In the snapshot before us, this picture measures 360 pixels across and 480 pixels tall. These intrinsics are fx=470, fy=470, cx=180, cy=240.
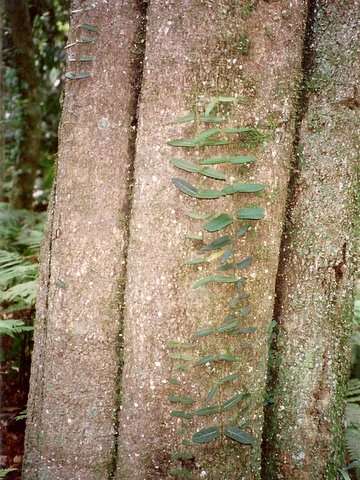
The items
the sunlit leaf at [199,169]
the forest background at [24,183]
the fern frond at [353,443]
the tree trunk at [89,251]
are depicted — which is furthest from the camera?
the forest background at [24,183]

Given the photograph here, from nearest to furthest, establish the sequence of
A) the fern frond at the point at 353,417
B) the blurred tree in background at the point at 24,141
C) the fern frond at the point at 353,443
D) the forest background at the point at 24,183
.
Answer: the fern frond at the point at 353,443 → the fern frond at the point at 353,417 → the forest background at the point at 24,183 → the blurred tree in background at the point at 24,141

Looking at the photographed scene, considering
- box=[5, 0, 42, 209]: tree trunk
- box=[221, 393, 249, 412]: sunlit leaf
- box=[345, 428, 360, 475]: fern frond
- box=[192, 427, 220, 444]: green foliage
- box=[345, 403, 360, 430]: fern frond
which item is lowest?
box=[345, 428, 360, 475]: fern frond

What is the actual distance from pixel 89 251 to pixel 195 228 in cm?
38

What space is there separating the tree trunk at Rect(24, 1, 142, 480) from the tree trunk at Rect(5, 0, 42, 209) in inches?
129

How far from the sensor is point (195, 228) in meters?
1.35

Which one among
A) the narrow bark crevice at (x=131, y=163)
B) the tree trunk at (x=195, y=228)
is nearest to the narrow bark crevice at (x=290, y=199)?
the tree trunk at (x=195, y=228)

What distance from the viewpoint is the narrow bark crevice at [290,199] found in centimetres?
159

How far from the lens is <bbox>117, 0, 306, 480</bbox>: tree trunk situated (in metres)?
1.34

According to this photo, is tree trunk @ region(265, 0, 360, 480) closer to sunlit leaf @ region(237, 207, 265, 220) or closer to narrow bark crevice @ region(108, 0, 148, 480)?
sunlit leaf @ region(237, 207, 265, 220)

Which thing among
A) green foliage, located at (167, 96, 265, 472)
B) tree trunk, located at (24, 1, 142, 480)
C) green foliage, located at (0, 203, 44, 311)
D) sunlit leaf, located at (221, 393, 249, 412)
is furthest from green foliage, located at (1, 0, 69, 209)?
sunlit leaf, located at (221, 393, 249, 412)

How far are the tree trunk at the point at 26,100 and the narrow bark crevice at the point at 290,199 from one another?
3495 millimetres

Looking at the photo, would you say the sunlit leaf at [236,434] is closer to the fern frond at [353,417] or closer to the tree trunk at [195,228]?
the tree trunk at [195,228]

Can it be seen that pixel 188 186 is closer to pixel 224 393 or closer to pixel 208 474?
pixel 224 393

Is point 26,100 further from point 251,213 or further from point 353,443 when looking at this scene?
point 353,443
